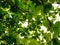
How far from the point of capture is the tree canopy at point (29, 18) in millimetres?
2994

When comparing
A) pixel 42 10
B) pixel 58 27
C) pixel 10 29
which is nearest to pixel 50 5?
pixel 42 10

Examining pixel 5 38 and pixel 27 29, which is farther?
pixel 27 29

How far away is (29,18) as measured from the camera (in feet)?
13.8

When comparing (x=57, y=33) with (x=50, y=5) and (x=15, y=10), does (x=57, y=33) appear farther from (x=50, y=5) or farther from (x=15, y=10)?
(x=15, y=10)

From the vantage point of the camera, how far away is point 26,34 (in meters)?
4.95

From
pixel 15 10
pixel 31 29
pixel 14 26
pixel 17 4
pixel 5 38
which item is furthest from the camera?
pixel 31 29

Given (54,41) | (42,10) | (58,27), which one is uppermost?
(42,10)

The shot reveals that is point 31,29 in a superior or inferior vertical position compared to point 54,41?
superior

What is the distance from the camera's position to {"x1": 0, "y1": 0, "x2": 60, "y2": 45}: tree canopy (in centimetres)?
299

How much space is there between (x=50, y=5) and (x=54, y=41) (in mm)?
579

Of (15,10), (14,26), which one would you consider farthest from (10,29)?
(15,10)

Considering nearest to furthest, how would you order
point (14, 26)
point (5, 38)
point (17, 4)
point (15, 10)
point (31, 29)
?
point (17, 4), point (15, 10), point (5, 38), point (14, 26), point (31, 29)

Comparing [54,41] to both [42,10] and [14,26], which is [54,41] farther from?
[14,26]

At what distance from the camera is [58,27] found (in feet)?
9.84
